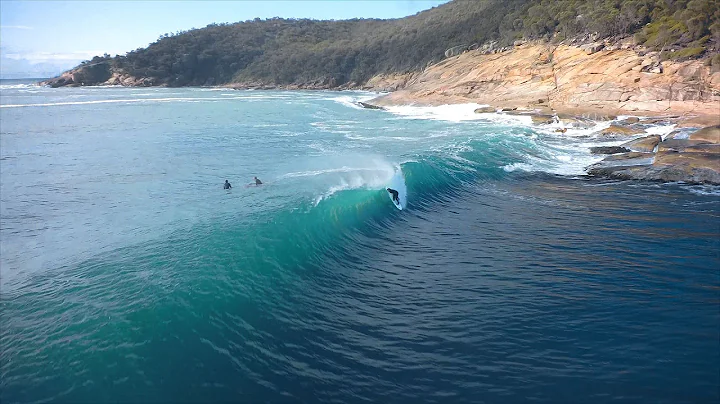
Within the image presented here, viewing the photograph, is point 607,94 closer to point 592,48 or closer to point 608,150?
point 592,48

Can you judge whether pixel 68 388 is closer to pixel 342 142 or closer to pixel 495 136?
pixel 342 142

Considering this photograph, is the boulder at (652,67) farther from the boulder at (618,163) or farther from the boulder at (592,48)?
the boulder at (618,163)

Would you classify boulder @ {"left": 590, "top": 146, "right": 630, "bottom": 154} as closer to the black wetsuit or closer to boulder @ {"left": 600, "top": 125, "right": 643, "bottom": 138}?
boulder @ {"left": 600, "top": 125, "right": 643, "bottom": 138}

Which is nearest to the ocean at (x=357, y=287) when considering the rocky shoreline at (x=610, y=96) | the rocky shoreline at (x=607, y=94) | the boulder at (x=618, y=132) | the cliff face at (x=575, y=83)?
the rocky shoreline at (x=610, y=96)

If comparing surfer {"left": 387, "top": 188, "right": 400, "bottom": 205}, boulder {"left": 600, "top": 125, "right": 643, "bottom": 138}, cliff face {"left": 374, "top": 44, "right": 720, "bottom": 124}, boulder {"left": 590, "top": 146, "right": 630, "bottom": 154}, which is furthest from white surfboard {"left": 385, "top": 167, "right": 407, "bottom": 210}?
cliff face {"left": 374, "top": 44, "right": 720, "bottom": 124}

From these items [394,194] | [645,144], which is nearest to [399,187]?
[394,194]

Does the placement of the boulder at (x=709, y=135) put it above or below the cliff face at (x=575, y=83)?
below
